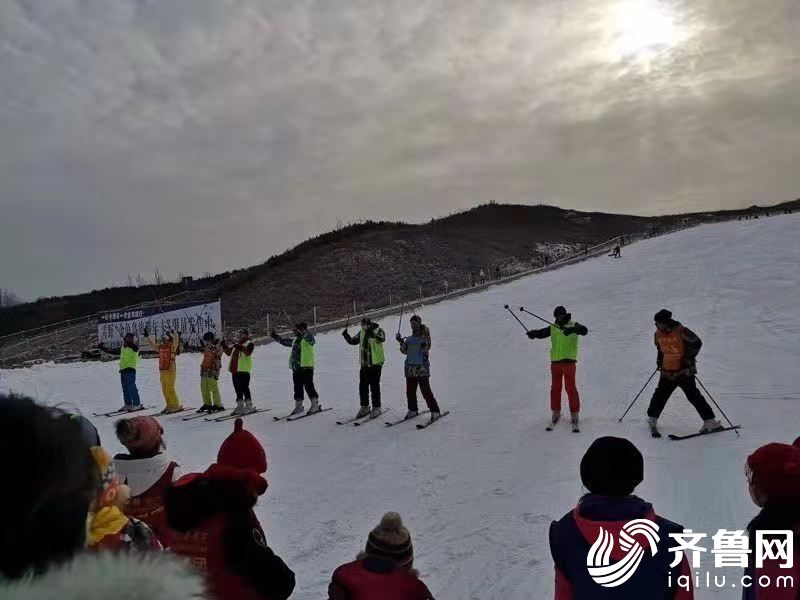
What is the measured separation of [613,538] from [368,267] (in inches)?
1726

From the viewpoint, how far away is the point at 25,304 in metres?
58.2

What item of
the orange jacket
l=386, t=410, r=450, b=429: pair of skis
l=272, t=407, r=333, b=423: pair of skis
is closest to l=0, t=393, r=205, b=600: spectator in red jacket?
l=386, t=410, r=450, b=429: pair of skis

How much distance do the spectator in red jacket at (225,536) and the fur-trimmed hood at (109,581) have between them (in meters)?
1.43

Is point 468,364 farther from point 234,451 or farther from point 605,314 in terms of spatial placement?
point 234,451

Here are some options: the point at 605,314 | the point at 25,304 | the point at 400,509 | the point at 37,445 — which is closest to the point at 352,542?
the point at 400,509

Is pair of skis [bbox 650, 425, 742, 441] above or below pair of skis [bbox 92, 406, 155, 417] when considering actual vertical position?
below

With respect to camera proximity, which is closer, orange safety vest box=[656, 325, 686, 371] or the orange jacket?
orange safety vest box=[656, 325, 686, 371]

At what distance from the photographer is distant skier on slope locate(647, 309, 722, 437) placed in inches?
324

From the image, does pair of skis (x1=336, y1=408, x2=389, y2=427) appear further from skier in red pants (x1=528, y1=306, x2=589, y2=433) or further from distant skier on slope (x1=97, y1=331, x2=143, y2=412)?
distant skier on slope (x1=97, y1=331, x2=143, y2=412)

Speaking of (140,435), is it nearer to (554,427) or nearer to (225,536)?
(225,536)

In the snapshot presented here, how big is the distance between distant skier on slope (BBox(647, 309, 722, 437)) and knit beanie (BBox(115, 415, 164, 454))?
675cm

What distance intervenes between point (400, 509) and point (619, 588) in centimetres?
383

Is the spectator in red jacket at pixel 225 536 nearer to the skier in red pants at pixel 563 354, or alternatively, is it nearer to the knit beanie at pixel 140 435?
the knit beanie at pixel 140 435

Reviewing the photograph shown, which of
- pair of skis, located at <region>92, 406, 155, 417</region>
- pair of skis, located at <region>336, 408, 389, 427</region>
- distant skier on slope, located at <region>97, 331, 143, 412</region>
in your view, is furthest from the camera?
distant skier on slope, located at <region>97, 331, 143, 412</region>
